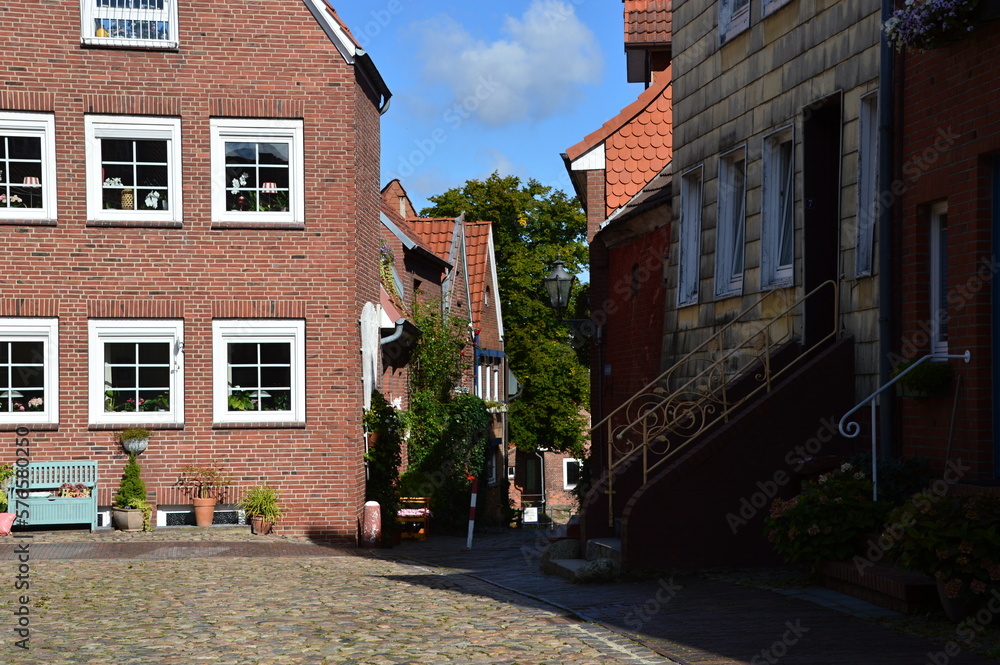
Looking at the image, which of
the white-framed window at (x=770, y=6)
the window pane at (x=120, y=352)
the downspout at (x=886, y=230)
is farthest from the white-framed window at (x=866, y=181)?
the window pane at (x=120, y=352)

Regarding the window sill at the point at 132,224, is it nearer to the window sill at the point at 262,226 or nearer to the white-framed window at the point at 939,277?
the window sill at the point at 262,226

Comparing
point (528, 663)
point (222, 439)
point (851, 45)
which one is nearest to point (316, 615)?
point (528, 663)

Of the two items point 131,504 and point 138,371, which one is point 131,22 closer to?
point 138,371

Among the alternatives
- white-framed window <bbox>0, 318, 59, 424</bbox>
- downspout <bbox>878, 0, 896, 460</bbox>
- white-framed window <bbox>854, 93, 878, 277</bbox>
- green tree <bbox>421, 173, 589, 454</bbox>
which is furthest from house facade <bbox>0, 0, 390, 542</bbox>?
green tree <bbox>421, 173, 589, 454</bbox>

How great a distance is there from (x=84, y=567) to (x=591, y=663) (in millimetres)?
7999

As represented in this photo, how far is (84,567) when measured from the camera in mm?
13453

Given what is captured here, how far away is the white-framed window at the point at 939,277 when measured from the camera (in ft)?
32.3

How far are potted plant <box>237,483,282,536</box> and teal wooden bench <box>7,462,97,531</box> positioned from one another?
2.13 m

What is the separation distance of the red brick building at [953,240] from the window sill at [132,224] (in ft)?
36.8

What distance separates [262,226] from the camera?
18.0 metres

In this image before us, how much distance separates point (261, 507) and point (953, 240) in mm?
11289

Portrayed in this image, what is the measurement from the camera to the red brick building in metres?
9.05

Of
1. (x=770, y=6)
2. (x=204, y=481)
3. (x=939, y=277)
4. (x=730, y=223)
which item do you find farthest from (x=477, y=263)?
(x=939, y=277)

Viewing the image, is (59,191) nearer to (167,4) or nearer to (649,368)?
(167,4)
